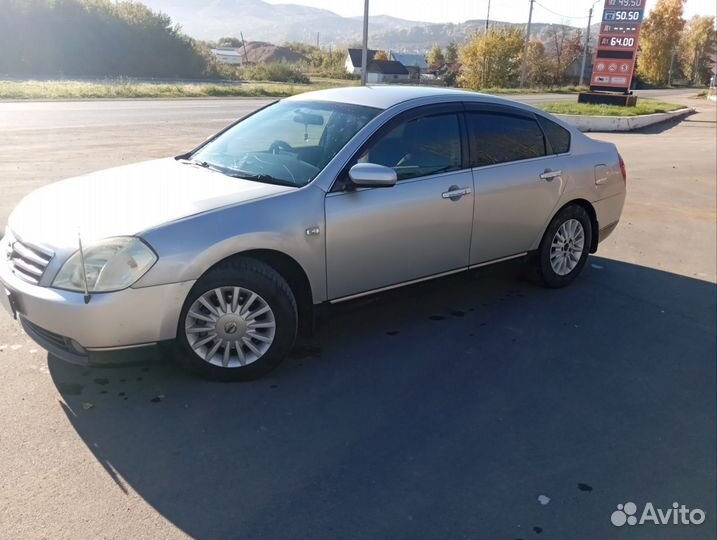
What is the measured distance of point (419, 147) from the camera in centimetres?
439

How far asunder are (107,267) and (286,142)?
1.73 meters

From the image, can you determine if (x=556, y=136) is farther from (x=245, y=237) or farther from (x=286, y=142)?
(x=245, y=237)

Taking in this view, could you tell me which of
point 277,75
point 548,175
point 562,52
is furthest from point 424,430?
point 562,52

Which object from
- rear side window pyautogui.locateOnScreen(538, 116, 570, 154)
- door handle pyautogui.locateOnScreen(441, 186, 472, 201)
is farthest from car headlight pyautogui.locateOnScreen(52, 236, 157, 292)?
rear side window pyautogui.locateOnScreen(538, 116, 570, 154)

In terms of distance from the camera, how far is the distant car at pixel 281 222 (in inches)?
130

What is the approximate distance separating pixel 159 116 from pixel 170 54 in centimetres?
4484

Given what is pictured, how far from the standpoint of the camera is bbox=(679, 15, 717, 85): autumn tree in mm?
85312

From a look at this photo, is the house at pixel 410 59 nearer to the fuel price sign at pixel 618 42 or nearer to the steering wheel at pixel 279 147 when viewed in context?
the fuel price sign at pixel 618 42

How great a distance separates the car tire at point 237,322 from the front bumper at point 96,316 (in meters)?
0.12

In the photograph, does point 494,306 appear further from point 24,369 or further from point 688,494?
point 24,369

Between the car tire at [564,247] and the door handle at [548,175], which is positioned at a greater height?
the door handle at [548,175]

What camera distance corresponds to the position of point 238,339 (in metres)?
3.68

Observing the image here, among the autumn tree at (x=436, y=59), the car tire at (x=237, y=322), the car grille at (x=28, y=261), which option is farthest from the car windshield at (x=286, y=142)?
the autumn tree at (x=436, y=59)

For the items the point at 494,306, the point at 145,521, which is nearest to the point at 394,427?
the point at 145,521
